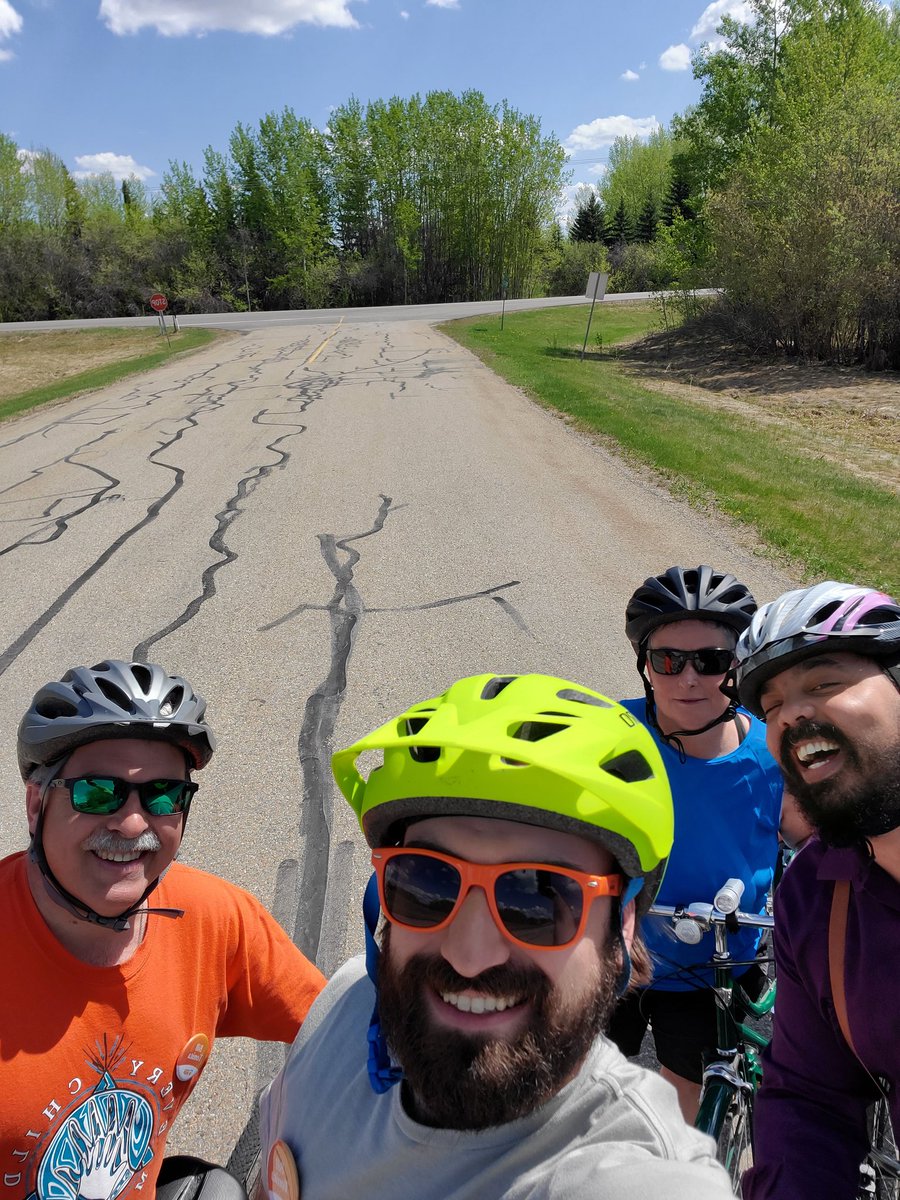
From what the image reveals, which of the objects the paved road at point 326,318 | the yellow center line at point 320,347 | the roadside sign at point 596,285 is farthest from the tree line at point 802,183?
the yellow center line at point 320,347

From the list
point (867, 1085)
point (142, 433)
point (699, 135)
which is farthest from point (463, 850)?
point (699, 135)

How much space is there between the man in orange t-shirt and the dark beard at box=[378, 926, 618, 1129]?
3.02 ft

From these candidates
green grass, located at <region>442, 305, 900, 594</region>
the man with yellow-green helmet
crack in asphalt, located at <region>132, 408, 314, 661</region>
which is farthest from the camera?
green grass, located at <region>442, 305, 900, 594</region>

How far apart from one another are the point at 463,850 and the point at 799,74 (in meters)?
31.8

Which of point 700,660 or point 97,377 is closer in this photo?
point 700,660

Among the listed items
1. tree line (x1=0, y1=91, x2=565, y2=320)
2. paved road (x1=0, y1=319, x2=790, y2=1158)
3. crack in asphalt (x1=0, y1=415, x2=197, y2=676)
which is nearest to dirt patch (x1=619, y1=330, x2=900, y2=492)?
paved road (x1=0, y1=319, x2=790, y2=1158)

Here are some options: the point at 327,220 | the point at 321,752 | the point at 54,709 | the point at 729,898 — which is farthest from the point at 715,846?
the point at 327,220

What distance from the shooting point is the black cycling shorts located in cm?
247

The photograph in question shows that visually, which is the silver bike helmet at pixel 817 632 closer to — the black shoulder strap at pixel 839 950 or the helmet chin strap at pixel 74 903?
the black shoulder strap at pixel 839 950

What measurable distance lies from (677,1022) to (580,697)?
150 centimetres

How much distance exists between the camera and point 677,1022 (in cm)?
247

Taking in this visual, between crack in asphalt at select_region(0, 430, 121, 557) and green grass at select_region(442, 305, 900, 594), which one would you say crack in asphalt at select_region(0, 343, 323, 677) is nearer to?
crack in asphalt at select_region(0, 430, 121, 557)

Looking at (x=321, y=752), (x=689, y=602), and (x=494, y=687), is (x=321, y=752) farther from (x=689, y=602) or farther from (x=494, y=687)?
(x=494, y=687)

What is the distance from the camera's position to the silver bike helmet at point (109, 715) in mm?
2082
